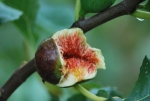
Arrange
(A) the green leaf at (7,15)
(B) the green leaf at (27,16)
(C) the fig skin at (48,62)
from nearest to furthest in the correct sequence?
(C) the fig skin at (48,62)
(A) the green leaf at (7,15)
(B) the green leaf at (27,16)

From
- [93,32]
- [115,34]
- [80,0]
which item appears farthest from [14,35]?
[80,0]

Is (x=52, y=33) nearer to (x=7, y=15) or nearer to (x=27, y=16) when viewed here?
(x=27, y=16)

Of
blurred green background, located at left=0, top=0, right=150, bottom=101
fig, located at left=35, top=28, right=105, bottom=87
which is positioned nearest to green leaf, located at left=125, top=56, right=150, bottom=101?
fig, located at left=35, top=28, right=105, bottom=87

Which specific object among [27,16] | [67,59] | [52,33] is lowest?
[52,33]

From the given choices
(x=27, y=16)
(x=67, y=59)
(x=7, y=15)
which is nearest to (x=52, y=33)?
(x=27, y=16)

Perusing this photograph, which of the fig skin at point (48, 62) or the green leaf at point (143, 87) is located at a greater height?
the fig skin at point (48, 62)

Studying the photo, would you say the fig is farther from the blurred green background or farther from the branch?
the blurred green background

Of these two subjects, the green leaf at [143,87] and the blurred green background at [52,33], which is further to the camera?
the blurred green background at [52,33]

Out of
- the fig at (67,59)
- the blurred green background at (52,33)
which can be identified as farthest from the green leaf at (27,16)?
the fig at (67,59)

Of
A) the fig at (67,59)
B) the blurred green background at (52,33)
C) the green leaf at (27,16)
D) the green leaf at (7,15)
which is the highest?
the fig at (67,59)

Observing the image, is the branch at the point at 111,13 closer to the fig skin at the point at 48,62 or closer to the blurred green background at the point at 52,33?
the fig skin at the point at 48,62
